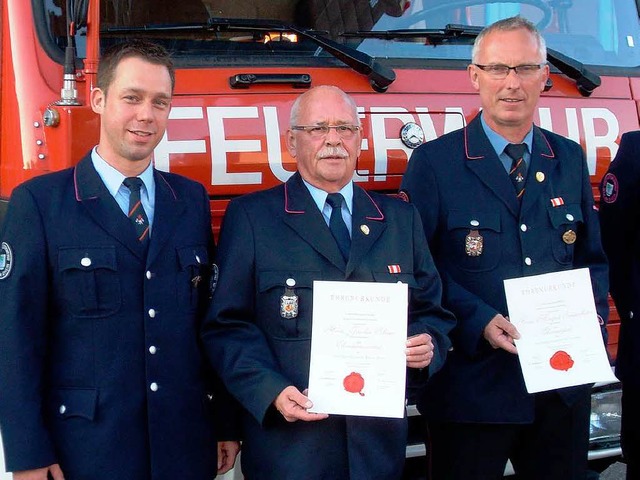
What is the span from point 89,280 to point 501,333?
115 centimetres

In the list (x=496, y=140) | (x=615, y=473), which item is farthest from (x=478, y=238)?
(x=615, y=473)

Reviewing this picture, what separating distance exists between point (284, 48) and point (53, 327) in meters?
1.35

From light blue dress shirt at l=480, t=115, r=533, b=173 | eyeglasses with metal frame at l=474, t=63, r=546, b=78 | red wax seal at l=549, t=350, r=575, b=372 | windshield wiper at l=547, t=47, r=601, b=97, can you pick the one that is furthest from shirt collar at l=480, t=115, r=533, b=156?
windshield wiper at l=547, t=47, r=601, b=97

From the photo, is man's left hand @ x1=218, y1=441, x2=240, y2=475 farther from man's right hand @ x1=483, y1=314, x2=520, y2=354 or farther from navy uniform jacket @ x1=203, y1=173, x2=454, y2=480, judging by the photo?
man's right hand @ x1=483, y1=314, x2=520, y2=354

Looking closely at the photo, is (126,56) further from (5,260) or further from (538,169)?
(538,169)

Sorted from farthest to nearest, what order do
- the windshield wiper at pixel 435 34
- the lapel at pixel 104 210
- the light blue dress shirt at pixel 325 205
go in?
1. the windshield wiper at pixel 435 34
2. the light blue dress shirt at pixel 325 205
3. the lapel at pixel 104 210

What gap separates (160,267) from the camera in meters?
2.44

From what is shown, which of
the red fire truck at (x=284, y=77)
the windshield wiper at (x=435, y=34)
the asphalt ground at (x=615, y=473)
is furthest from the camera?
the asphalt ground at (x=615, y=473)

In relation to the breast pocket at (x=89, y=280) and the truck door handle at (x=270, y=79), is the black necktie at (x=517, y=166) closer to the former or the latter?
the truck door handle at (x=270, y=79)

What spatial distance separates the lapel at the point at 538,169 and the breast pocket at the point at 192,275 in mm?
951

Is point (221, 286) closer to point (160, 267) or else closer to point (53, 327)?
point (160, 267)

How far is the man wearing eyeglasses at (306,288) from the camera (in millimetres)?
2451

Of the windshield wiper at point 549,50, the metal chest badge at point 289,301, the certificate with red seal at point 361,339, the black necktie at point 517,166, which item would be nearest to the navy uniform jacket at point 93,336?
the metal chest badge at point 289,301

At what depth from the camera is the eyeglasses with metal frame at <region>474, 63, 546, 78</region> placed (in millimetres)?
2811
